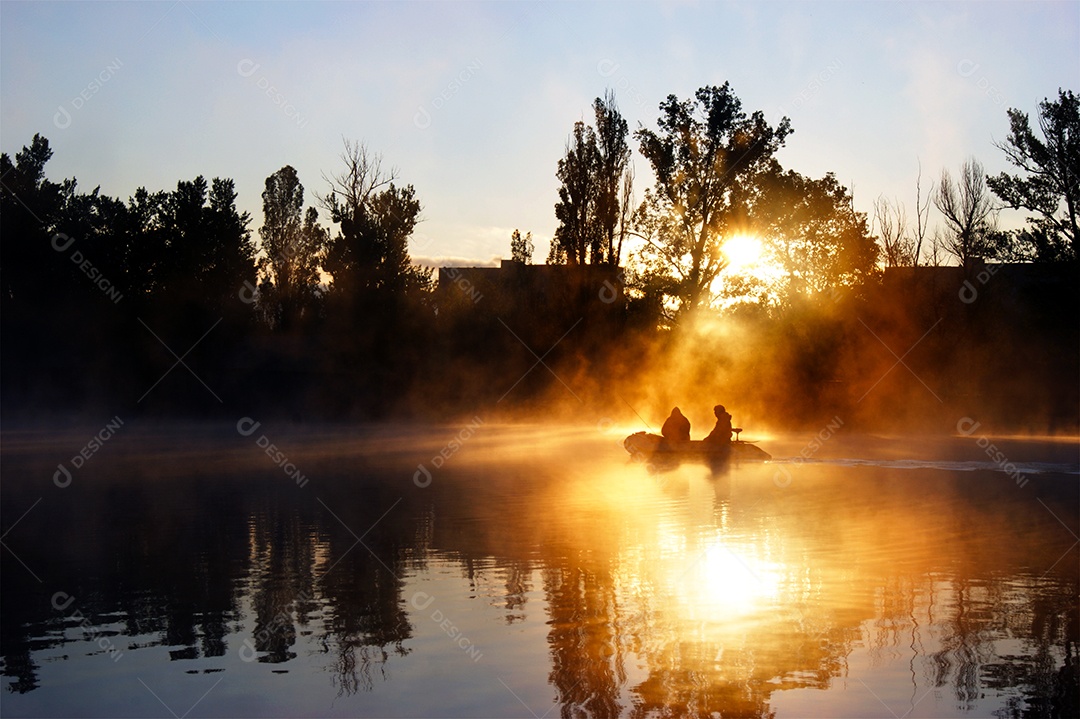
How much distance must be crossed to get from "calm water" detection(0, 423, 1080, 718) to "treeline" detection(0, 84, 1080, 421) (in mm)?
28017

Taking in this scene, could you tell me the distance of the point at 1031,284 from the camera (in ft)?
159

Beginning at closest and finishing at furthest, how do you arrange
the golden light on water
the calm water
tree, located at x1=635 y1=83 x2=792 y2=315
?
the calm water
the golden light on water
tree, located at x1=635 y1=83 x2=792 y2=315

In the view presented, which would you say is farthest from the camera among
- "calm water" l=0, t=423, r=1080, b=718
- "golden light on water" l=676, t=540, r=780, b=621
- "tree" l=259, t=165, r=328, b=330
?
"tree" l=259, t=165, r=328, b=330

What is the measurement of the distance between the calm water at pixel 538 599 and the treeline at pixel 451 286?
28.0 m

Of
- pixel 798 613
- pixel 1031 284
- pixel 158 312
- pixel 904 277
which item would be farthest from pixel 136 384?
pixel 798 613

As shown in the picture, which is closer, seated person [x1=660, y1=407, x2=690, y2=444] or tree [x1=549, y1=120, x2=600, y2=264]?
seated person [x1=660, y1=407, x2=690, y2=444]

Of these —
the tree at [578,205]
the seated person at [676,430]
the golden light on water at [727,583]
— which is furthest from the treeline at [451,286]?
the golden light on water at [727,583]

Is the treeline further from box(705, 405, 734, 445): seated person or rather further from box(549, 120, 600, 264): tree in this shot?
A: box(705, 405, 734, 445): seated person

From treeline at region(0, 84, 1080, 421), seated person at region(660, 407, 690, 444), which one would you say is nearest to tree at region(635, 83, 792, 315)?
treeline at region(0, 84, 1080, 421)

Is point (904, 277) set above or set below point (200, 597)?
above

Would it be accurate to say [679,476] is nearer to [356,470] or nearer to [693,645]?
[356,470]

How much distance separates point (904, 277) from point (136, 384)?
3766 cm

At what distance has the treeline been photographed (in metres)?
49.7

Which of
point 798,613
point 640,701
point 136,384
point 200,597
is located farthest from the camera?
point 136,384
